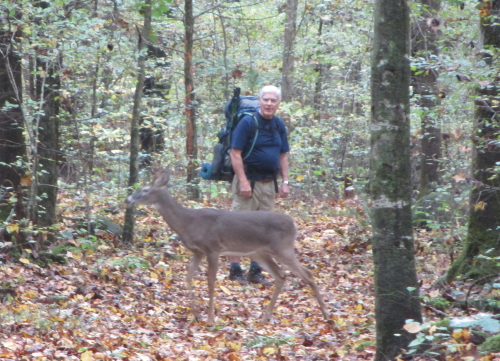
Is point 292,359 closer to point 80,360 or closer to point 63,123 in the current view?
point 80,360

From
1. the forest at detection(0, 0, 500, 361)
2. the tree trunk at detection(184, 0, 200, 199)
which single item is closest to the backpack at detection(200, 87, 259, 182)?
the forest at detection(0, 0, 500, 361)

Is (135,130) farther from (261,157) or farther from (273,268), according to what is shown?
(273,268)

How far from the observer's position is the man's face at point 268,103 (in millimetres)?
8414

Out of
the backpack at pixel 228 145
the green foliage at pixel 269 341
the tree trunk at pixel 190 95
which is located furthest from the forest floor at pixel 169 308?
the tree trunk at pixel 190 95

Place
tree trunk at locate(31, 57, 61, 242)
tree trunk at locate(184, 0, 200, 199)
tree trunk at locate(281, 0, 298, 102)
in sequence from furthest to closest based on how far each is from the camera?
tree trunk at locate(281, 0, 298, 102) < tree trunk at locate(184, 0, 200, 199) < tree trunk at locate(31, 57, 61, 242)

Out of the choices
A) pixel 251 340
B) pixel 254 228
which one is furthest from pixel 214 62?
pixel 251 340

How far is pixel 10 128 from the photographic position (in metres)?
9.13

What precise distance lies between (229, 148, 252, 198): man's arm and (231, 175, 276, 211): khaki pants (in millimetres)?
339

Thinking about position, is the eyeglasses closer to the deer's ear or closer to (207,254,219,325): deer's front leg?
the deer's ear

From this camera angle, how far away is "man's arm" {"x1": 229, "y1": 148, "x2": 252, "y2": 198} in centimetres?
851

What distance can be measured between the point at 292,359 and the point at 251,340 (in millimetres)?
655

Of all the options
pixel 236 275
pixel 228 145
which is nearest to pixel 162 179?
pixel 228 145

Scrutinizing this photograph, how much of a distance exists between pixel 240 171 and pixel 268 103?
97cm

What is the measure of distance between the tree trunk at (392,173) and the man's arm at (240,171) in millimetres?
3741
